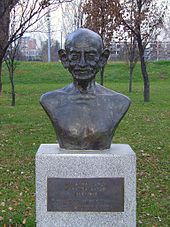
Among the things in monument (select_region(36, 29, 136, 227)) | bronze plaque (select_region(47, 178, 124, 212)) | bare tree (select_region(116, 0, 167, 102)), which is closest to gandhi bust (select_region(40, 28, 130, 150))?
monument (select_region(36, 29, 136, 227))

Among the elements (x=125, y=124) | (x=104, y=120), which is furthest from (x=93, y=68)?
(x=125, y=124)

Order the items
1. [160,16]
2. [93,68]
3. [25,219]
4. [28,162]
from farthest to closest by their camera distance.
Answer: [160,16] < [28,162] < [25,219] < [93,68]

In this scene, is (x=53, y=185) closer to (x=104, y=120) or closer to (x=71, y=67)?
(x=104, y=120)

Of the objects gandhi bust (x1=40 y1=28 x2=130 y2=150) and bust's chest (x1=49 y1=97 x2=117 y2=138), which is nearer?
gandhi bust (x1=40 y1=28 x2=130 y2=150)

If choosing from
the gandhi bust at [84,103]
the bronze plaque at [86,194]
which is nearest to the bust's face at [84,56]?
the gandhi bust at [84,103]

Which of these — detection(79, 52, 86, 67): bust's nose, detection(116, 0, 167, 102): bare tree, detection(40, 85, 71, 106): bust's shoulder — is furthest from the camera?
detection(116, 0, 167, 102): bare tree

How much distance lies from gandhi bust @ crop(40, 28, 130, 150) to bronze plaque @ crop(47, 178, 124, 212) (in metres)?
0.38

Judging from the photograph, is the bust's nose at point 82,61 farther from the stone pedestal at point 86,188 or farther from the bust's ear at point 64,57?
the stone pedestal at point 86,188

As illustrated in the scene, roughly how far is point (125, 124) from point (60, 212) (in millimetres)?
8215

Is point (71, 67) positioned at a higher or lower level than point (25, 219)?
higher

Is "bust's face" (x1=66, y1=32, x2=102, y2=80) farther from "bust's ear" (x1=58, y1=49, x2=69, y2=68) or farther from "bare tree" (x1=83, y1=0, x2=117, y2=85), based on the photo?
"bare tree" (x1=83, y1=0, x2=117, y2=85)

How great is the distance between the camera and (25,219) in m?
5.73

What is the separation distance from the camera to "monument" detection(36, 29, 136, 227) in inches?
184

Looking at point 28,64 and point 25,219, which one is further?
point 28,64
